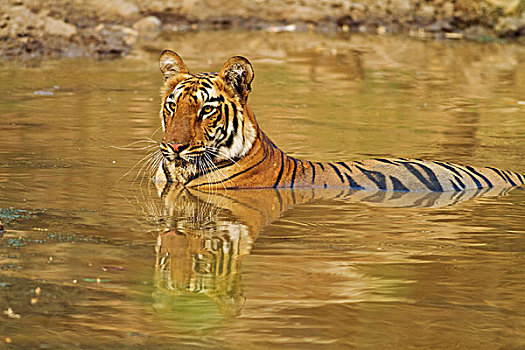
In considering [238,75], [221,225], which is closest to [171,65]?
[238,75]

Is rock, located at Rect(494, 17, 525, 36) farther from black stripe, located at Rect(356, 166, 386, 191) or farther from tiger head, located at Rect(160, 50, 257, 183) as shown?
tiger head, located at Rect(160, 50, 257, 183)

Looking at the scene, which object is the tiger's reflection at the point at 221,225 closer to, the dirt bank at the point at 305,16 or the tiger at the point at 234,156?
the tiger at the point at 234,156

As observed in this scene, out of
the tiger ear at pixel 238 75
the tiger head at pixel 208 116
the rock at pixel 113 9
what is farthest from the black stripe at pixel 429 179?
the rock at pixel 113 9

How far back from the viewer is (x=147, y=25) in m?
23.5

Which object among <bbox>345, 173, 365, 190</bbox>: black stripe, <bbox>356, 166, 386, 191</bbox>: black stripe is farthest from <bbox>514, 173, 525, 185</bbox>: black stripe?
<bbox>345, 173, 365, 190</bbox>: black stripe

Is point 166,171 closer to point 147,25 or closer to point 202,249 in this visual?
point 202,249

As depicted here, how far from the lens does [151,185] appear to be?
7406 mm

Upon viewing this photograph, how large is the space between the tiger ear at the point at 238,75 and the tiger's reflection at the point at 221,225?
0.72 meters

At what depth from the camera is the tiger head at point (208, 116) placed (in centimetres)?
680

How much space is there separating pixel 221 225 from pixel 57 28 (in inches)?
490

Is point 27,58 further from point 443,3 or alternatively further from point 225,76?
point 443,3

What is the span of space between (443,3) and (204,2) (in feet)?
19.8

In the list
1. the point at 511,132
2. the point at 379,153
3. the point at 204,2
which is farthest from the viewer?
the point at 204,2

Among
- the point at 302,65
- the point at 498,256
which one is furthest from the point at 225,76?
the point at 302,65
